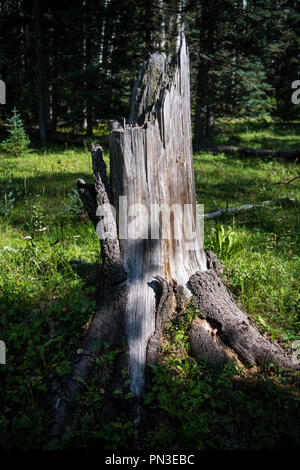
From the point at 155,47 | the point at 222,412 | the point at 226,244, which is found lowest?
the point at 222,412

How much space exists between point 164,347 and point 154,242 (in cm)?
88

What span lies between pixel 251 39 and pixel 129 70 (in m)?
5.09

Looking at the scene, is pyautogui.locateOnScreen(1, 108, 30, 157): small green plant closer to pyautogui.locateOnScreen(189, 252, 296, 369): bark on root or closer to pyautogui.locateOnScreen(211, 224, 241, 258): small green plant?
pyautogui.locateOnScreen(211, 224, 241, 258): small green plant

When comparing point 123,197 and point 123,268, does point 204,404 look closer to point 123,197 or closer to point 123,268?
point 123,268

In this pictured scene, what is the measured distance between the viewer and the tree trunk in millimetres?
2570

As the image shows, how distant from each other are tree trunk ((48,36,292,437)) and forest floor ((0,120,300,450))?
0.53 ft

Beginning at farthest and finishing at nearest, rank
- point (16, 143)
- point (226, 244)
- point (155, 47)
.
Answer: point (155, 47) → point (16, 143) → point (226, 244)

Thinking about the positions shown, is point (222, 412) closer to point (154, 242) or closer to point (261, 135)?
point (154, 242)

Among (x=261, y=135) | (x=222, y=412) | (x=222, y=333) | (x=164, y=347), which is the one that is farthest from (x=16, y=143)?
(x=261, y=135)

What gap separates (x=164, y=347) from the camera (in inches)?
101

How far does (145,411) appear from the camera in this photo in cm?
220

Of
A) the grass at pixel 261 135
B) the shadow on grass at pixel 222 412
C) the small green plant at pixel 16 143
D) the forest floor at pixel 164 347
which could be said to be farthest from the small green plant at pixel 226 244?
the grass at pixel 261 135

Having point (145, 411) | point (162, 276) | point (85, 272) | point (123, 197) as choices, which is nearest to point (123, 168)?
point (123, 197)

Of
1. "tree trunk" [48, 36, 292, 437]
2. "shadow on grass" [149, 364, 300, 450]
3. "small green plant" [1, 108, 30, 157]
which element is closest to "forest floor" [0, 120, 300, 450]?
"shadow on grass" [149, 364, 300, 450]
